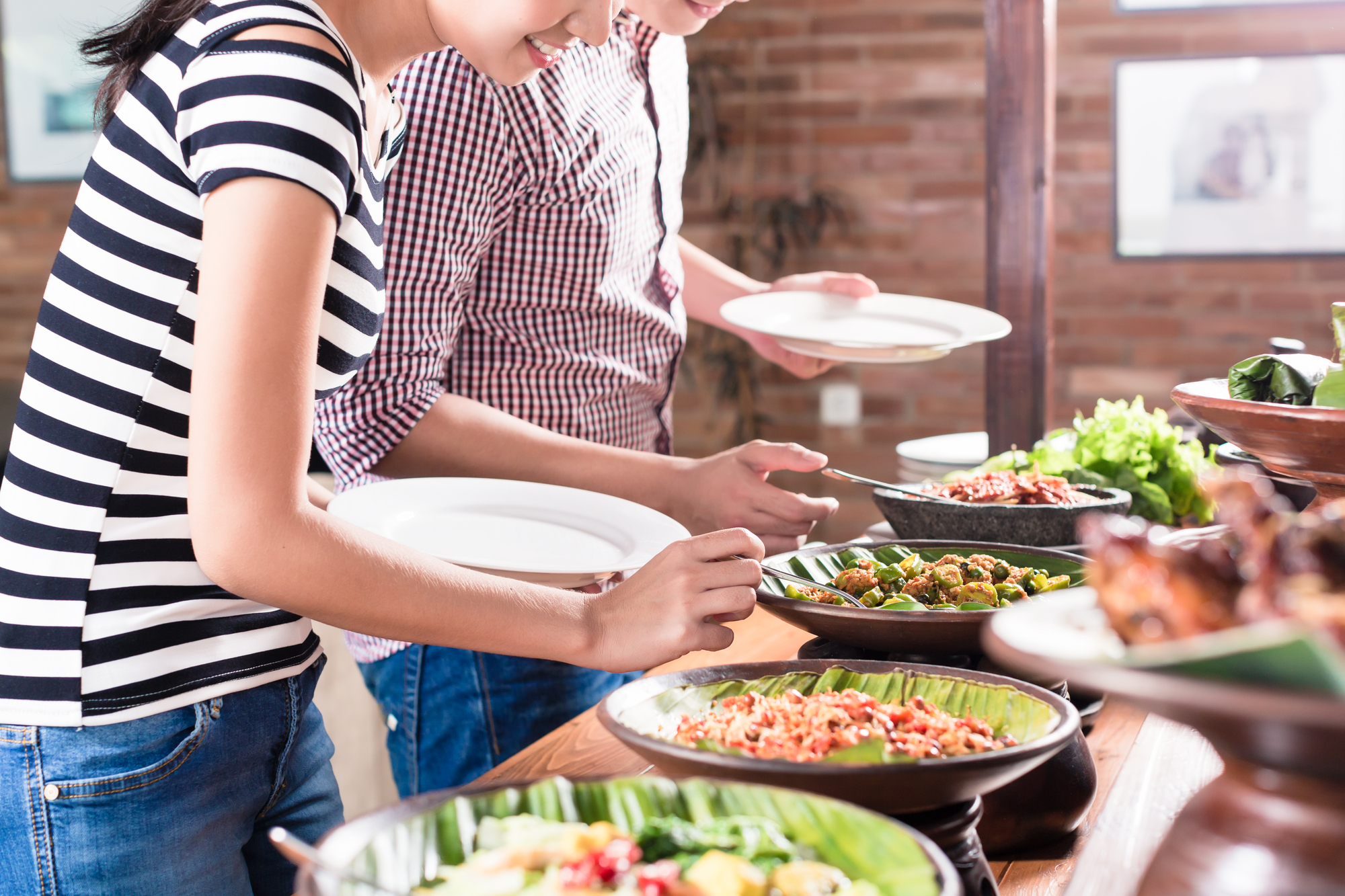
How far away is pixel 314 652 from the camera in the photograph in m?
1.12

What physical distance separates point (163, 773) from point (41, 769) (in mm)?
88

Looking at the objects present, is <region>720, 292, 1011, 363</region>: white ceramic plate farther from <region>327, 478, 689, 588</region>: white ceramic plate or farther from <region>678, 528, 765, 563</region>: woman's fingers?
<region>678, 528, 765, 563</region>: woman's fingers

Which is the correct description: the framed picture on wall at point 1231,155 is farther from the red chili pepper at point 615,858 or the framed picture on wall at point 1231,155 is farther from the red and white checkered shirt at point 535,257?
the red chili pepper at point 615,858

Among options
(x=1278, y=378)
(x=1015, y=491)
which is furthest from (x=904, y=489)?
(x=1278, y=378)

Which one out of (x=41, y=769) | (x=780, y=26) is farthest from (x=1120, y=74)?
(x=41, y=769)

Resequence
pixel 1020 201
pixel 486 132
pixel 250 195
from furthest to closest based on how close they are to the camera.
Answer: pixel 1020 201
pixel 486 132
pixel 250 195

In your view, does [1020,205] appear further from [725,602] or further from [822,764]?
[822,764]

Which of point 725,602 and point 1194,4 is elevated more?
point 1194,4

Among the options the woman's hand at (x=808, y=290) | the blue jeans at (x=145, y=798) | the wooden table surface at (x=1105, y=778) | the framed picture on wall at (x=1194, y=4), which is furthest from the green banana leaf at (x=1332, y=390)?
the framed picture on wall at (x=1194, y=4)

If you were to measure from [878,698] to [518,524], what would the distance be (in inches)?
23.1

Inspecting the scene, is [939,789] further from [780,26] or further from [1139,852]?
[780,26]

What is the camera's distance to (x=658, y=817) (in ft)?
2.13

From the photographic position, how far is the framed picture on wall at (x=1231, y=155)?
11.8 ft

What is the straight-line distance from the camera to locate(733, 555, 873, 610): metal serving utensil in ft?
3.43
